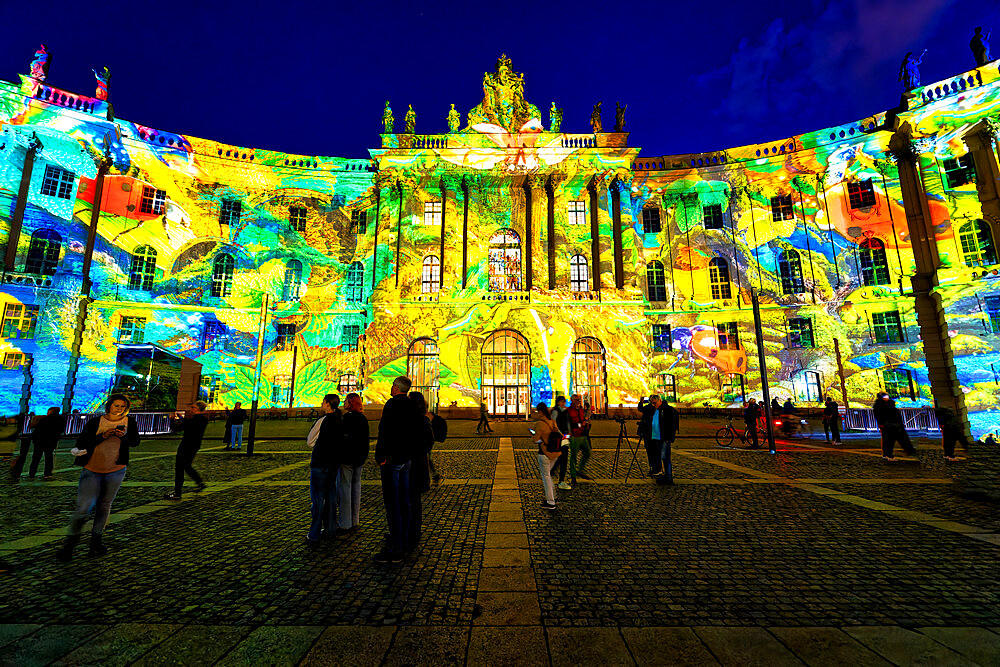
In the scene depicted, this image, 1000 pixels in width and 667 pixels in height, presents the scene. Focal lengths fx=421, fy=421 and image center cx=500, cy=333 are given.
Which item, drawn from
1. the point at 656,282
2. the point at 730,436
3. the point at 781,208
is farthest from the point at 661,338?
the point at 730,436

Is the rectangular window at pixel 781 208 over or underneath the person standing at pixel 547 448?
over

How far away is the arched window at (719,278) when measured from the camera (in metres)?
28.6

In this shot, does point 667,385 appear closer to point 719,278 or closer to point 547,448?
point 719,278

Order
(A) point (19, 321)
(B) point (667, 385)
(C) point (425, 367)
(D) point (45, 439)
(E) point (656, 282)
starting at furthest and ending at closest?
(E) point (656, 282)
(B) point (667, 385)
(C) point (425, 367)
(A) point (19, 321)
(D) point (45, 439)

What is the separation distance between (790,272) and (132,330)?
4293cm

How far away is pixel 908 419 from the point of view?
63.6 ft

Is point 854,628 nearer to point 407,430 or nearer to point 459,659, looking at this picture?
point 459,659

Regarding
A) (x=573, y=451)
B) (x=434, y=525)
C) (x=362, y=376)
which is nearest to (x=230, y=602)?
(x=434, y=525)

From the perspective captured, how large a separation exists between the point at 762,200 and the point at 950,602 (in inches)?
1254

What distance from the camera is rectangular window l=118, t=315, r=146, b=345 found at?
26531 millimetres

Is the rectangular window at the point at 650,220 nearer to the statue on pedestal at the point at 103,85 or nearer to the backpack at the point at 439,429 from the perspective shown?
the backpack at the point at 439,429

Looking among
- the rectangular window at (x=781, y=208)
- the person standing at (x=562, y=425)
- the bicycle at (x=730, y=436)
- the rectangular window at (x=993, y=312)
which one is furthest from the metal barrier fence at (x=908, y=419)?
the person standing at (x=562, y=425)

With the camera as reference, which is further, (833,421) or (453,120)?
(453,120)

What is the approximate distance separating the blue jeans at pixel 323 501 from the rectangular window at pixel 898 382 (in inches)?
1245
